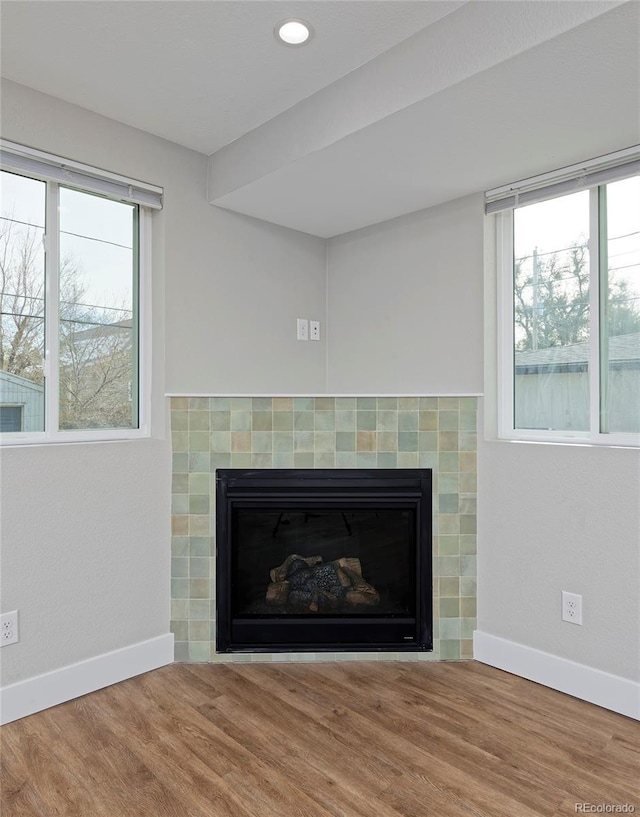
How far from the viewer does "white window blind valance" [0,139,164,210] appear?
2.13m

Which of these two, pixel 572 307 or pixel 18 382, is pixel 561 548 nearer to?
pixel 572 307

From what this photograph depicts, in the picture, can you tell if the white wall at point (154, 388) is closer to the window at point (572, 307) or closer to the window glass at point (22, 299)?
the window glass at point (22, 299)

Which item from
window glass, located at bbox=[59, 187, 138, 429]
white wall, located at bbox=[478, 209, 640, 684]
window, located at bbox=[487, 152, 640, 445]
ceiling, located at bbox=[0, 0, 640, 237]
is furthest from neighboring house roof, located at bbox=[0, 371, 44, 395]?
window, located at bbox=[487, 152, 640, 445]

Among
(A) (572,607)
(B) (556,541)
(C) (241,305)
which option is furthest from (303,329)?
(A) (572,607)

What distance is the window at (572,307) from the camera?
222 centimetres

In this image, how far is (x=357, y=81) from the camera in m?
2.01

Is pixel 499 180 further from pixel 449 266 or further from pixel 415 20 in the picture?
pixel 415 20

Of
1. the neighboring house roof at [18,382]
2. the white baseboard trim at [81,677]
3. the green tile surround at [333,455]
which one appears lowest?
the white baseboard trim at [81,677]

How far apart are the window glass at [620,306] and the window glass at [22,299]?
7.79 feet

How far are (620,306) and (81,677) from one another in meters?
2.71

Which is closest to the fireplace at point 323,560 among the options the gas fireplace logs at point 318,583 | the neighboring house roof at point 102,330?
the gas fireplace logs at point 318,583

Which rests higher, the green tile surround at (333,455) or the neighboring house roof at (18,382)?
the neighboring house roof at (18,382)

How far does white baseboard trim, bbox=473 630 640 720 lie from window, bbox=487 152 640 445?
3.08ft

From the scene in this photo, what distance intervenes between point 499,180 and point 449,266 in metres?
0.45
